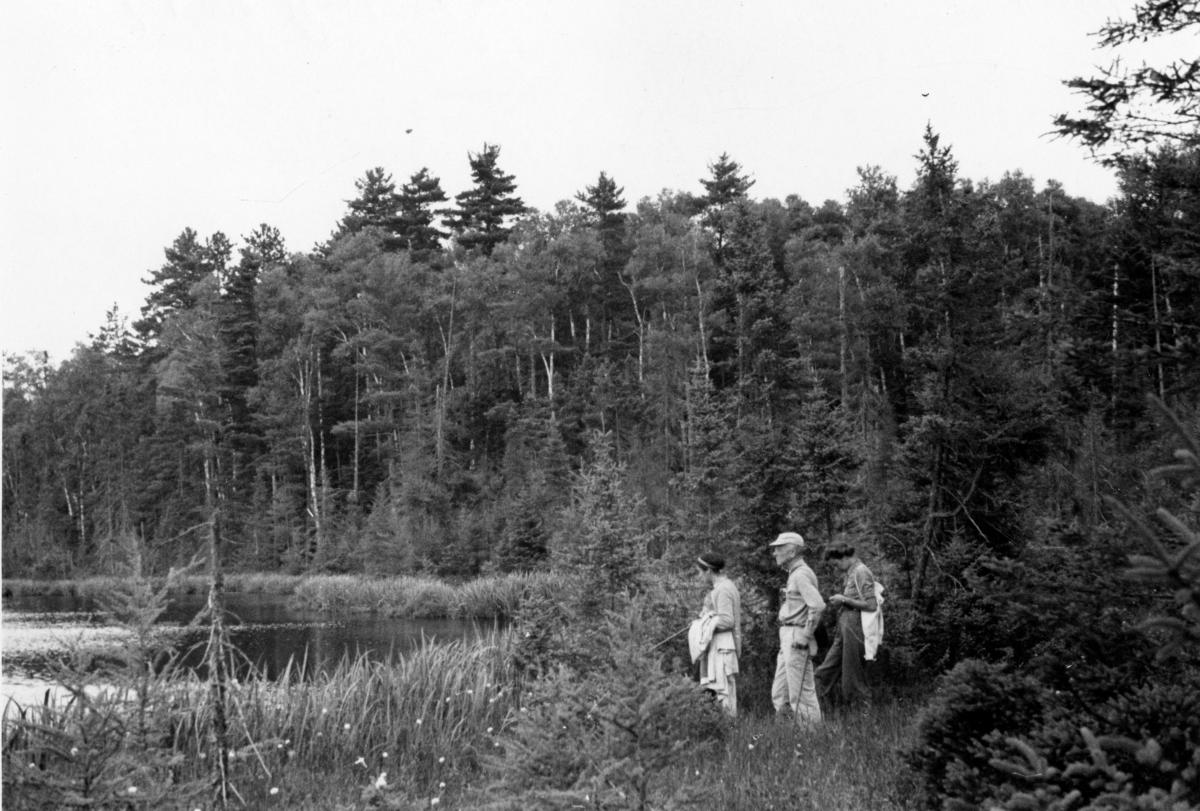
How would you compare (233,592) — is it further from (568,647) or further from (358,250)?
(568,647)

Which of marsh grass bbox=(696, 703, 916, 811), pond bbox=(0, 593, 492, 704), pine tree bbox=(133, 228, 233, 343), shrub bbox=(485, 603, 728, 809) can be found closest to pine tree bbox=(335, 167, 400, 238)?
pine tree bbox=(133, 228, 233, 343)

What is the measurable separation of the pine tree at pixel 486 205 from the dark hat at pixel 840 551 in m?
57.8

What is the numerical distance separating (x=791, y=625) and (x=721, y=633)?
2.30ft

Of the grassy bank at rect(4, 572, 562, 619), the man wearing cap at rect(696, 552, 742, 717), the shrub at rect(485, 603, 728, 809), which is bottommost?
the grassy bank at rect(4, 572, 562, 619)

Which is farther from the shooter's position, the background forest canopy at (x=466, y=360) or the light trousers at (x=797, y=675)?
the background forest canopy at (x=466, y=360)

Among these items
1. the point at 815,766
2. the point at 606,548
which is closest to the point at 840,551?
the point at 606,548

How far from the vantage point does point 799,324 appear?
1860 inches

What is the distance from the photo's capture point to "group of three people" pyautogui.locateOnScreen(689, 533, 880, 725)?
8.84 meters

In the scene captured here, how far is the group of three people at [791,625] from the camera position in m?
8.84

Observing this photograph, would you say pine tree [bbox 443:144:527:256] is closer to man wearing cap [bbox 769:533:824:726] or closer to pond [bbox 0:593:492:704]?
pond [bbox 0:593:492:704]

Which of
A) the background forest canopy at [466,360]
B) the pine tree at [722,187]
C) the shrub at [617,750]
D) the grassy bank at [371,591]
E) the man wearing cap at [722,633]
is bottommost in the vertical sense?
the grassy bank at [371,591]

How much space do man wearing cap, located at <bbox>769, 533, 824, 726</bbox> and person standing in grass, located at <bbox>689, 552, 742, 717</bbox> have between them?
47 centimetres

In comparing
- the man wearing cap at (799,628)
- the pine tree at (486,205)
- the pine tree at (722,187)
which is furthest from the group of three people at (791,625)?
the pine tree at (486,205)

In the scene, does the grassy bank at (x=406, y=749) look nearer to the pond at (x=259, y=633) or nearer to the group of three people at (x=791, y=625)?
the group of three people at (x=791, y=625)
